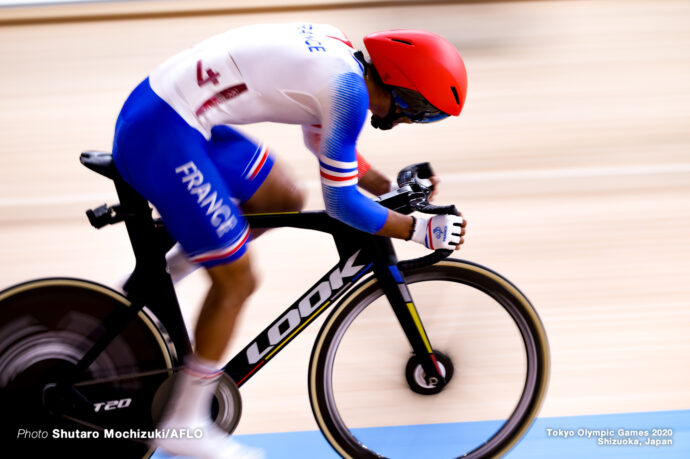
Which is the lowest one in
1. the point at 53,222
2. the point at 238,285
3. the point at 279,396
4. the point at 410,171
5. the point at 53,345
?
the point at 279,396

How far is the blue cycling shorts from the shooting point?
2051 mm

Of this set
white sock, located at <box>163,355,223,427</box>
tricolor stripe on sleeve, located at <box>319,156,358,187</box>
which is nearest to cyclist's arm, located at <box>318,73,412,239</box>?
tricolor stripe on sleeve, located at <box>319,156,358,187</box>

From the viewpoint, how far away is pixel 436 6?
6.65m


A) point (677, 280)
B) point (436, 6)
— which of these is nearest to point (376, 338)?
point (677, 280)

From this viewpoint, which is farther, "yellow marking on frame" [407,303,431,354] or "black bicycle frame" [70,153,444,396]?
"yellow marking on frame" [407,303,431,354]

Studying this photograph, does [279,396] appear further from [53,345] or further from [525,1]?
[525,1]

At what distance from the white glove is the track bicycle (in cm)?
4


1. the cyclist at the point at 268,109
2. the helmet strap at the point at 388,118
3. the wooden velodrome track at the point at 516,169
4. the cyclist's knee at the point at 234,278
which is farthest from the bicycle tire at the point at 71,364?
the helmet strap at the point at 388,118

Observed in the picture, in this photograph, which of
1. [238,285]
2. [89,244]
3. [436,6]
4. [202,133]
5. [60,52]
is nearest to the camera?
[202,133]

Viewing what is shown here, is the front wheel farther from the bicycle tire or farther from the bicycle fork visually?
the bicycle tire

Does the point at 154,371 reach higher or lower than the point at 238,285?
lower

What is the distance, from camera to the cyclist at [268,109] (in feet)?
6.64

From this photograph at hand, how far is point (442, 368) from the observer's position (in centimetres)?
247

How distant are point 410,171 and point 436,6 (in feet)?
15.4
